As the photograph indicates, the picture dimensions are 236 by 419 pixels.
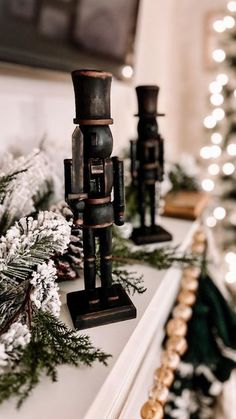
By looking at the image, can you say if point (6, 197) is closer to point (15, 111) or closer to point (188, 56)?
point (15, 111)

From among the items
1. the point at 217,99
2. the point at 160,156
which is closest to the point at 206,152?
the point at 217,99

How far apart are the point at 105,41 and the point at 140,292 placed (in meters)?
0.89

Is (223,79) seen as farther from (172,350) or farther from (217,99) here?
(172,350)

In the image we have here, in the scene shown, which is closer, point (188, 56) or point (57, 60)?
point (57, 60)

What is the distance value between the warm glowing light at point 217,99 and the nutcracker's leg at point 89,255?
174 cm

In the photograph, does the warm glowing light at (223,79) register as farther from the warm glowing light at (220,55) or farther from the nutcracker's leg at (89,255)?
the nutcracker's leg at (89,255)

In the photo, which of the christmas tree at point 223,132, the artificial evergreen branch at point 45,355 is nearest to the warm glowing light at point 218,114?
the christmas tree at point 223,132

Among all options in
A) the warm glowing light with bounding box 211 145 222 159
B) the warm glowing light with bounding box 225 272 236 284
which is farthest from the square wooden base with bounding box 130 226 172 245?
the warm glowing light with bounding box 211 145 222 159

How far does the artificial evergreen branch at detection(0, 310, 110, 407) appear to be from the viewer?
440 millimetres

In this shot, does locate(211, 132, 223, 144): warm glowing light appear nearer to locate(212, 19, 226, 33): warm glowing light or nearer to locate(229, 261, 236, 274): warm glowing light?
locate(212, 19, 226, 33): warm glowing light

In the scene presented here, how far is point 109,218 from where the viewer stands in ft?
1.95

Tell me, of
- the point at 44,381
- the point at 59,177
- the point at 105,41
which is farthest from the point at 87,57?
the point at 44,381

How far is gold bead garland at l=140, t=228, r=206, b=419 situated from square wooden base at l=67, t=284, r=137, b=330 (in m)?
0.18

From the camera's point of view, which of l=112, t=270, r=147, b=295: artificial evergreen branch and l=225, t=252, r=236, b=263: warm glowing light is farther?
l=225, t=252, r=236, b=263: warm glowing light
